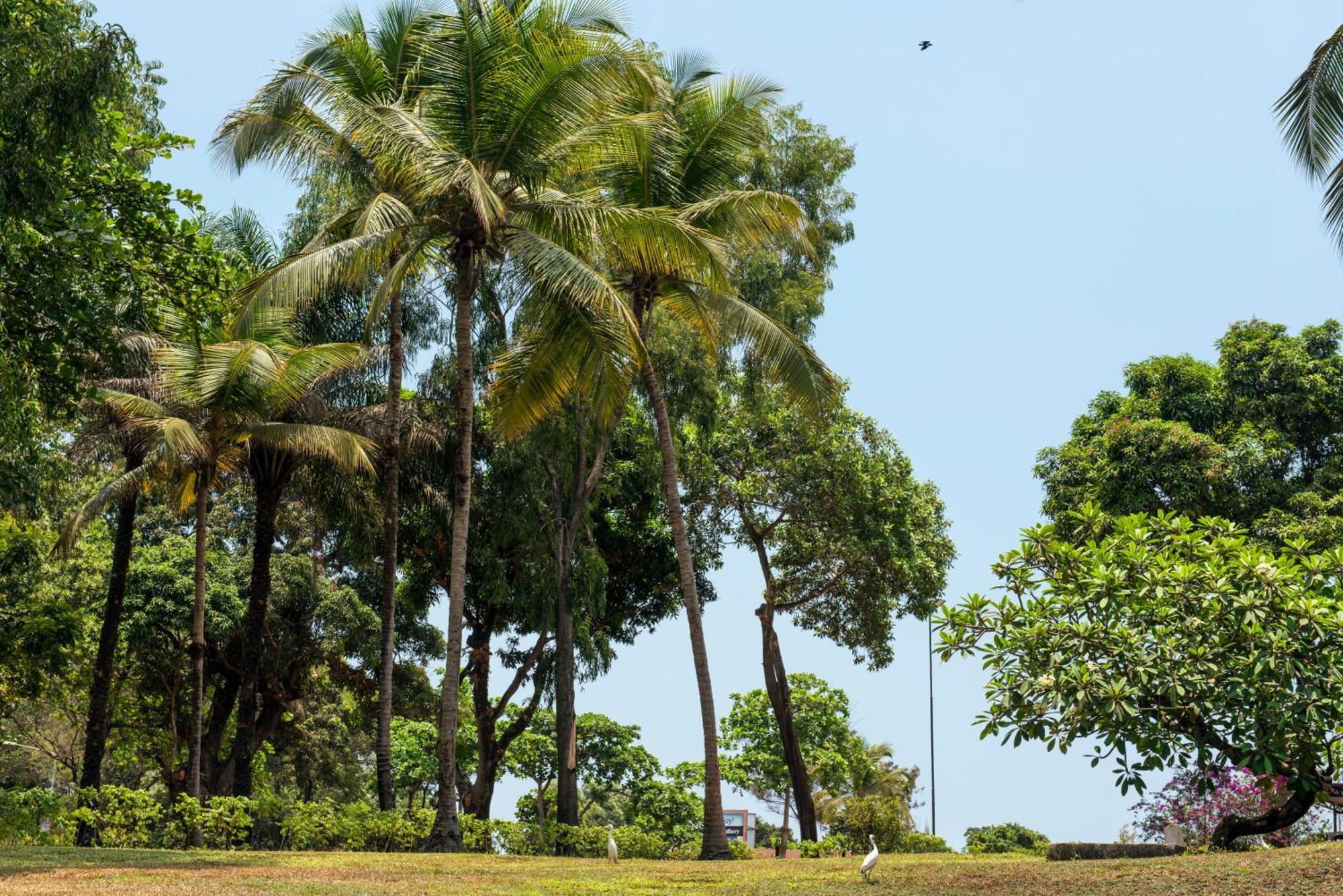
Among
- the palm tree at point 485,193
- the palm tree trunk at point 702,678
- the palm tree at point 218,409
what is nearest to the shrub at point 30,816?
the palm tree at point 218,409

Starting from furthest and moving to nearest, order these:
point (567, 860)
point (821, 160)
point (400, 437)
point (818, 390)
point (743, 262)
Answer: point (821, 160) < point (743, 262) < point (400, 437) < point (818, 390) < point (567, 860)

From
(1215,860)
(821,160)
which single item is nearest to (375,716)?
(821,160)

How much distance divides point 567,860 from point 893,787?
3920cm

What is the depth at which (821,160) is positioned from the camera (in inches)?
1259

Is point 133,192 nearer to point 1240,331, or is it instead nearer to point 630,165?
point 630,165

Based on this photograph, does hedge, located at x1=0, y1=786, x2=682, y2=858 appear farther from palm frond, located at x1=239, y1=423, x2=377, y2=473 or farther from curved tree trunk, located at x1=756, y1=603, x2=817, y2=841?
curved tree trunk, located at x1=756, y1=603, x2=817, y2=841

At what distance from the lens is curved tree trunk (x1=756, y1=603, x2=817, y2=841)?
30781 mm

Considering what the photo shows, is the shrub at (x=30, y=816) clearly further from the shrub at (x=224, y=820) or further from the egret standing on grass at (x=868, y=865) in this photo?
the egret standing on grass at (x=868, y=865)

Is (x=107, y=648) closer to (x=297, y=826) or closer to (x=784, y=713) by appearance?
(x=297, y=826)

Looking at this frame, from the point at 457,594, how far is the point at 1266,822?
11.2 meters

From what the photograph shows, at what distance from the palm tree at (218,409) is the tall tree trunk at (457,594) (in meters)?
2.65

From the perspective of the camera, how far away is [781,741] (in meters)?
40.4

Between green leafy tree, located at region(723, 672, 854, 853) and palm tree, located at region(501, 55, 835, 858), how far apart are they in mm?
19910

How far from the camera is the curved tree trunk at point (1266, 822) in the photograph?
11.8 meters
